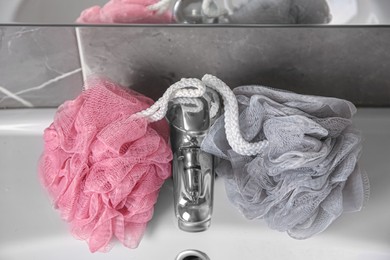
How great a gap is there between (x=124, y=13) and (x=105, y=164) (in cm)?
13

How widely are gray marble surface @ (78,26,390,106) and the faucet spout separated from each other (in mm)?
75

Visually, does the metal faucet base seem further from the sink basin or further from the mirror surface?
the mirror surface

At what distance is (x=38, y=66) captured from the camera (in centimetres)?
49

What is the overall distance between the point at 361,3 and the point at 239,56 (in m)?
0.12

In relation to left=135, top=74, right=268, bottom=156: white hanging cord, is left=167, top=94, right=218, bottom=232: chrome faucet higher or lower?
lower

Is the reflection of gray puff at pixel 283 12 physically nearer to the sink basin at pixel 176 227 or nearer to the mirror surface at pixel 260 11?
the mirror surface at pixel 260 11

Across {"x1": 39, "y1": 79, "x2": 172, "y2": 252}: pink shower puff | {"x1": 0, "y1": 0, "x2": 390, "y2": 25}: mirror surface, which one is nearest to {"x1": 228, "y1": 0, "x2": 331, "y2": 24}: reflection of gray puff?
{"x1": 0, "y1": 0, "x2": 390, "y2": 25}: mirror surface

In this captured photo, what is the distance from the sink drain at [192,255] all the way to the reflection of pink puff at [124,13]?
0.70 feet

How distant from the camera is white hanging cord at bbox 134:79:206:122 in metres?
0.40

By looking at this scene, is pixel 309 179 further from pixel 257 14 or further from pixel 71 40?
pixel 71 40

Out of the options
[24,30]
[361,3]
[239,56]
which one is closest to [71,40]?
[24,30]

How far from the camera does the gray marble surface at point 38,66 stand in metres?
0.48

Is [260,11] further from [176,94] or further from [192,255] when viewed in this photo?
[192,255]

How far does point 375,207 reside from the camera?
0.48 meters
